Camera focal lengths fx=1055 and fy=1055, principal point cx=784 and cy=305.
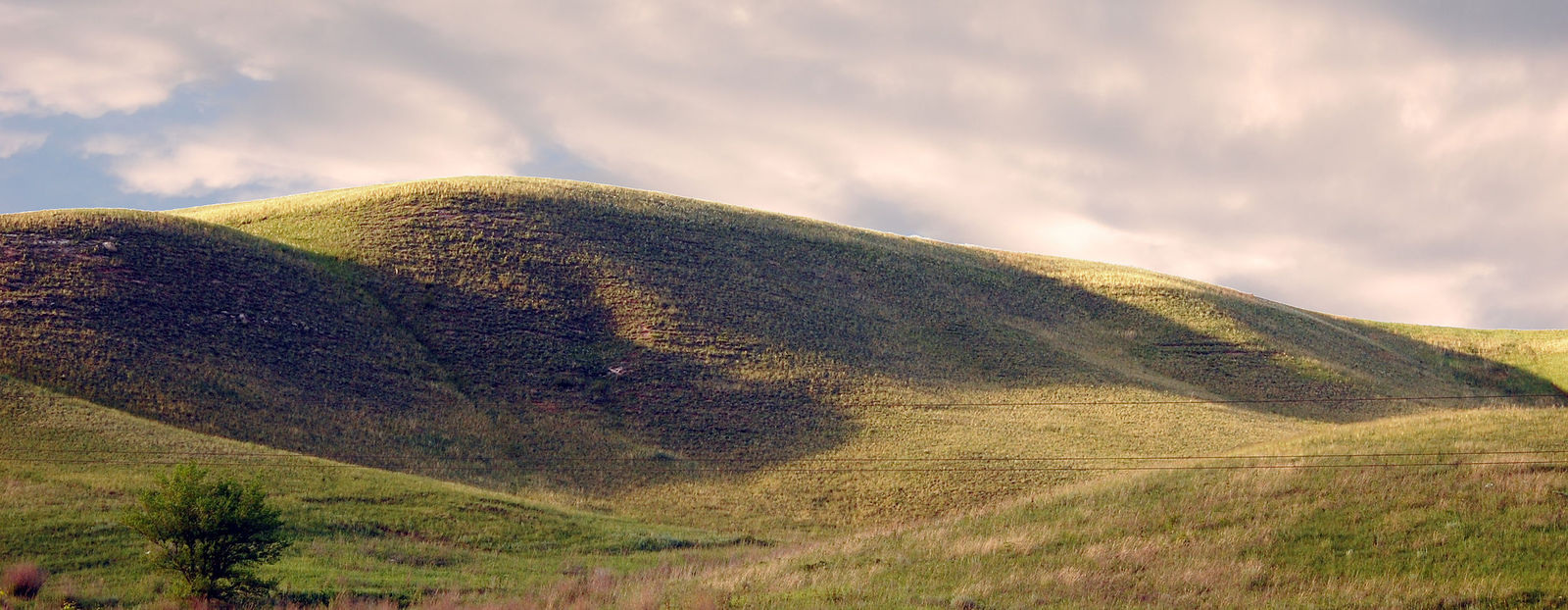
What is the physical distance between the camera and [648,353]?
204 ft

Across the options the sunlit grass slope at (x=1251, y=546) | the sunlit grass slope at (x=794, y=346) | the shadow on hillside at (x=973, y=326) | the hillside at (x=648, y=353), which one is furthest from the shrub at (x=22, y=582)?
the shadow on hillside at (x=973, y=326)

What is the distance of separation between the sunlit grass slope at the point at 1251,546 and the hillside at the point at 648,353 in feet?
43.6

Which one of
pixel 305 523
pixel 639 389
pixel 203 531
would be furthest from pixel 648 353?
pixel 203 531

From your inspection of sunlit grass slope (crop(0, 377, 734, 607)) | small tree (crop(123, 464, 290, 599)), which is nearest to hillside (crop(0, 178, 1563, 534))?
sunlit grass slope (crop(0, 377, 734, 607))

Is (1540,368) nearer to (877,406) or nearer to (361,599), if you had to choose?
(877,406)

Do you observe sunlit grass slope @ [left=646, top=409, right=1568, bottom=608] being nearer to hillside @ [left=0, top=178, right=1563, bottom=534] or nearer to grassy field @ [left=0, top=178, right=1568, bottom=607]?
grassy field @ [left=0, top=178, right=1568, bottom=607]

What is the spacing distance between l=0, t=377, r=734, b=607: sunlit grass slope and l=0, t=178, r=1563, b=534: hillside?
3.95 m

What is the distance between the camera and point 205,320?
51.8 meters

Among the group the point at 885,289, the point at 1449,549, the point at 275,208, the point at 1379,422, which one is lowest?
the point at 1449,549

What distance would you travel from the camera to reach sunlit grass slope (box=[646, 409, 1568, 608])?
21922mm

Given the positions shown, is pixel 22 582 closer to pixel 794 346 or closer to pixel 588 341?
pixel 588 341

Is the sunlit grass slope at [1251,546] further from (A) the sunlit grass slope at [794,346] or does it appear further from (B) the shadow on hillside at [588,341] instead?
(B) the shadow on hillside at [588,341]

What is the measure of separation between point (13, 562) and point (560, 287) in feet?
144

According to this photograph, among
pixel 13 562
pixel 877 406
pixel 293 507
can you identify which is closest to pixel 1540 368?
pixel 877 406
